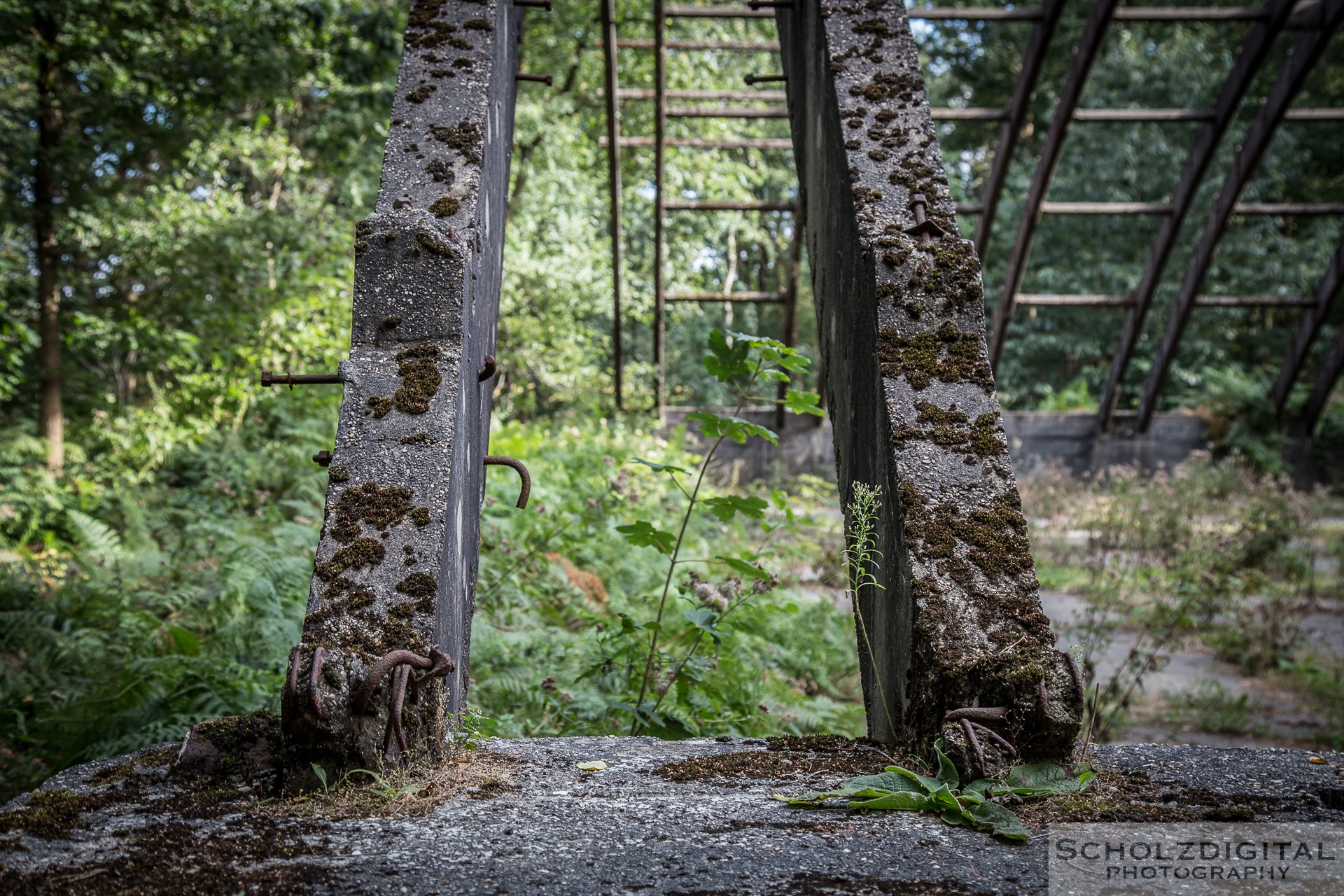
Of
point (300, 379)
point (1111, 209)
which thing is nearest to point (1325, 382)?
point (1111, 209)

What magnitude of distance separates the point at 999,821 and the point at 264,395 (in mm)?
8929

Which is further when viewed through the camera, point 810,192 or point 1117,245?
point 1117,245

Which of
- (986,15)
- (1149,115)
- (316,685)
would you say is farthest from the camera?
(1149,115)

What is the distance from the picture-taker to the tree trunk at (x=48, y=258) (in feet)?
34.7

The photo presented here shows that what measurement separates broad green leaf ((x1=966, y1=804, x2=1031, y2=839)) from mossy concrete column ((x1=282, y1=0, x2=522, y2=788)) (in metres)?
→ 1.33

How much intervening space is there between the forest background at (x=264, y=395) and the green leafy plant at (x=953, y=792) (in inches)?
52.8

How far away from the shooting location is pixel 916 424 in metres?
2.83

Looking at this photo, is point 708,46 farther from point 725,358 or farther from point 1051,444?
point 1051,444

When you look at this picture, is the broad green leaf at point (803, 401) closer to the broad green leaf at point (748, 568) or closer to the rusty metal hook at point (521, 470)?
the broad green leaf at point (748, 568)

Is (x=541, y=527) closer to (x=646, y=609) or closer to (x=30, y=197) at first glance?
(x=646, y=609)

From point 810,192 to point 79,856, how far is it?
350 cm

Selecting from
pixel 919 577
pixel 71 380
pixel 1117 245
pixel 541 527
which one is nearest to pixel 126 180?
pixel 71 380

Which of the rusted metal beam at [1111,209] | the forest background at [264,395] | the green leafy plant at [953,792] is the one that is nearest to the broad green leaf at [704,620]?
the forest background at [264,395]

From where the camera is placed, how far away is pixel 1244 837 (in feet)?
6.68
